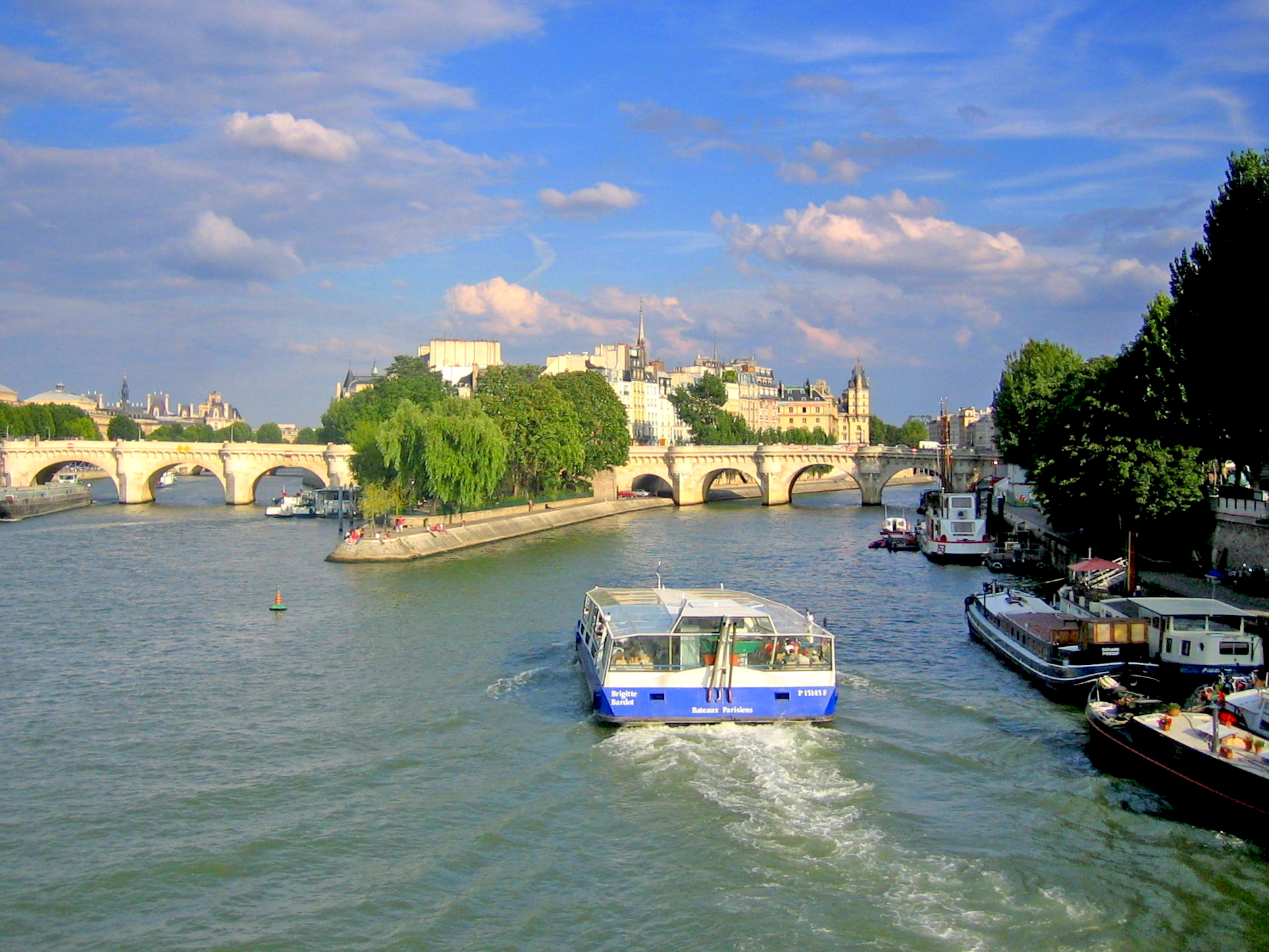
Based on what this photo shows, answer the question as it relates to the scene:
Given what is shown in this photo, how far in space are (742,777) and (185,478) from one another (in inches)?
5661

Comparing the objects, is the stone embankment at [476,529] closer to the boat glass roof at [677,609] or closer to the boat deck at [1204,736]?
the boat glass roof at [677,609]

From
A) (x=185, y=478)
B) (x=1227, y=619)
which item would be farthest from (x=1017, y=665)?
(x=185, y=478)

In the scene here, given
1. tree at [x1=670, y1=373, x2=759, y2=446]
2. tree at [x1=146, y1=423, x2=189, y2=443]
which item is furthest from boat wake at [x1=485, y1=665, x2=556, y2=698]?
tree at [x1=146, y1=423, x2=189, y2=443]

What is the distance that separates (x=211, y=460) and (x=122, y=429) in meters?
71.0

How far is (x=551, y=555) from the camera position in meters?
51.1

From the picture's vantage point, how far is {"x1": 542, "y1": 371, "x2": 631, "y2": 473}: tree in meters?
80.3

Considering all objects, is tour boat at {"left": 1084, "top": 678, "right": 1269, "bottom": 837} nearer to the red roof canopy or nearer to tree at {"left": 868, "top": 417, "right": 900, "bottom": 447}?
the red roof canopy

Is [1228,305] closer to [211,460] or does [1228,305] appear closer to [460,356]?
[211,460]

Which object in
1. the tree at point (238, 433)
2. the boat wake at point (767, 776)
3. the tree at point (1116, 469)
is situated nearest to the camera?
the boat wake at point (767, 776)

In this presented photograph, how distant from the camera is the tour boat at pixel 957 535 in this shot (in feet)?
164

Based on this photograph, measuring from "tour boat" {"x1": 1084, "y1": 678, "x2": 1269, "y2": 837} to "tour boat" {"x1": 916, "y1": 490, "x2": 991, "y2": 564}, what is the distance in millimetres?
29900

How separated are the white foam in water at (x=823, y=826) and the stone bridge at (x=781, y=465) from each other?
203ft

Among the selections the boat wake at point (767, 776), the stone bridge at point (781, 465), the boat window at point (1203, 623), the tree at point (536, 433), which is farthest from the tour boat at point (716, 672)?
the stone bridge at point (781, 465)

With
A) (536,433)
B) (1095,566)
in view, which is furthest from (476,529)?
(1095,566)
